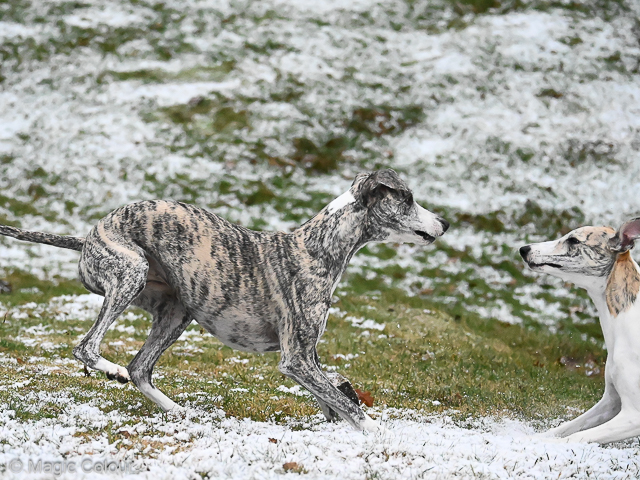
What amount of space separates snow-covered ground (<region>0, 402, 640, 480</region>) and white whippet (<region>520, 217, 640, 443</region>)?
293 mm

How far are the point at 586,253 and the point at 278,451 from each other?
3263 mm

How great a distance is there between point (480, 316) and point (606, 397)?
6.31 meters

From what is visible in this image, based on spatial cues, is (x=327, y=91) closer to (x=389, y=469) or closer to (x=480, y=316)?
(x=480, y=316)

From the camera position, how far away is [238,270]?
556 cm

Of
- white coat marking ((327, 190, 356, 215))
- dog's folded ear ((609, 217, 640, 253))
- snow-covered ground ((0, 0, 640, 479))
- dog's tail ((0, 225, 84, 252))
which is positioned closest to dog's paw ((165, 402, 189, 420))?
dog's tail ((0, 225, 84, 252))

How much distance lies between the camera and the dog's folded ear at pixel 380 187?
5672 millimetres

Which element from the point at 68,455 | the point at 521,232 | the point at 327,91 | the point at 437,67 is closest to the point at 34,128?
the point at 327,91

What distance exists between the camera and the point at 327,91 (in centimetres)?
1884

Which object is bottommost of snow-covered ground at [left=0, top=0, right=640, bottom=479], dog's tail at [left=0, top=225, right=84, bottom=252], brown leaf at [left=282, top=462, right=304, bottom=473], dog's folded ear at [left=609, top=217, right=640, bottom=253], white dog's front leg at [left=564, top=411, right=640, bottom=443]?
snow-covered ground at [left=0, top=0, right=640, bottom=479]

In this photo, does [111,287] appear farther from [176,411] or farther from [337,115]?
[337,115]

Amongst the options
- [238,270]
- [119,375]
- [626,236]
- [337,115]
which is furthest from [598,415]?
[337,115]

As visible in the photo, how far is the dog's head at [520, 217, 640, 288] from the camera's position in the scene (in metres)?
5.57

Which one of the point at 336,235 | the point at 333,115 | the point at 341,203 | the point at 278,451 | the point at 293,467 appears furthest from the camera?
the point at 333,115

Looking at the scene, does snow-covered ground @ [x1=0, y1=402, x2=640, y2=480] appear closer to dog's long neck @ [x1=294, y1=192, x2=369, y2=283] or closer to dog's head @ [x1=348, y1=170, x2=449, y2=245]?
dog's long neck @ [x1=294, y1=192, x2=369, y2=283]
